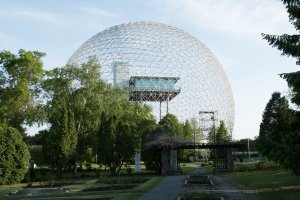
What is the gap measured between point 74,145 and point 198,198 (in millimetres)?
29310

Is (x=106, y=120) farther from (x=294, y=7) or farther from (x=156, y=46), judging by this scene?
(x=156, y=46)

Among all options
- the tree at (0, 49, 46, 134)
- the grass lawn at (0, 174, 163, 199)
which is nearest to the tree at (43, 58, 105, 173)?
the tree at (0, 49, 46, 134)

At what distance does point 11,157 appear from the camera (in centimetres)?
4191

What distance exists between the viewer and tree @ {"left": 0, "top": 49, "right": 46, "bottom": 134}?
161ft

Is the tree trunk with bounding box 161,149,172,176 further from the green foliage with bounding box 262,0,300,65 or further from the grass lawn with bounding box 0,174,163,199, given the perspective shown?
the green foliage with bounding box 262,0,300,65

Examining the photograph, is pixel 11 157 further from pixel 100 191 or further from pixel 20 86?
pixel 100 191

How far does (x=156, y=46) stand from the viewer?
92.2 metres

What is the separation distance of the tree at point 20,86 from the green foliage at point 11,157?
5892mm

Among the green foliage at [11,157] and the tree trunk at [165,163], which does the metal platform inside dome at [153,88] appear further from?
the green foliage at [11,157]

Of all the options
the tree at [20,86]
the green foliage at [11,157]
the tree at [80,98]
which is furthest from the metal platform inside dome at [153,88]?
the green foliage at [11,157]

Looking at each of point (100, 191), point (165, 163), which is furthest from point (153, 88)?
point (100, 191)

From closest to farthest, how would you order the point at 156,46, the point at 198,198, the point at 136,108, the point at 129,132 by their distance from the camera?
the point at 198,198 → the point at 129,132 → the point at 136,108 → the point at 156,46

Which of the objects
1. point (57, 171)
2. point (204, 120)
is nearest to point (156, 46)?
point (204, 120)

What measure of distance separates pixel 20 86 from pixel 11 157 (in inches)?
392
